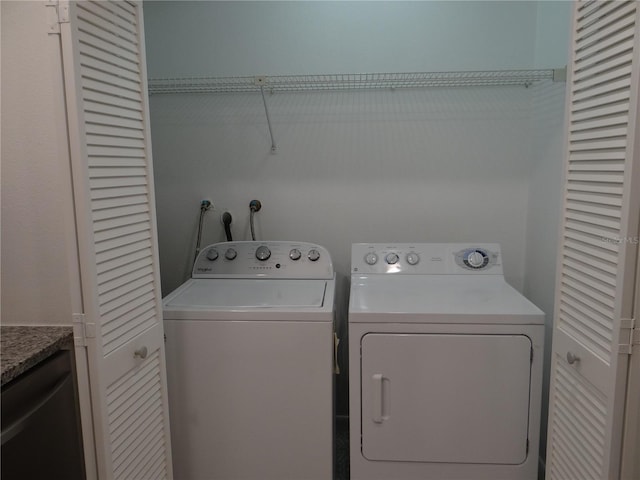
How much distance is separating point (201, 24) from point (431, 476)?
8.29 ft

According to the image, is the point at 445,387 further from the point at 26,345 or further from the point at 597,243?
the point at 26,345

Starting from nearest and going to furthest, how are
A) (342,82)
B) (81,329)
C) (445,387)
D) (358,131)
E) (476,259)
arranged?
(81,329) → (445,387) → (476,259) → (342,82) → (358,131)

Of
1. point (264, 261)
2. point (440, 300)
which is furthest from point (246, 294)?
point (440, 300)

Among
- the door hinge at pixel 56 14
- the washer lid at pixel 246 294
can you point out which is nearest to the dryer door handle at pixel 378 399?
the washer lid at pixel 246 294

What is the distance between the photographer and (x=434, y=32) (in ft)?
8.04

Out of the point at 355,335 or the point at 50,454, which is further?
the point at 355,335

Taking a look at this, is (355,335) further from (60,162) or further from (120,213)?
(60,162)

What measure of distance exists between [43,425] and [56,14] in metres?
1.09

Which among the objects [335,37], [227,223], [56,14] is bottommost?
[227,223]

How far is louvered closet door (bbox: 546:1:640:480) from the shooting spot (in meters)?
1.20

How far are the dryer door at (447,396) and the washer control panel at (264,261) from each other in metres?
0.62

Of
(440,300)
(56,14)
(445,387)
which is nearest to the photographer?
(56,14)

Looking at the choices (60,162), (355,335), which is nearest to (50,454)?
(60,162)

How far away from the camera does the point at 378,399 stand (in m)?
1.91
